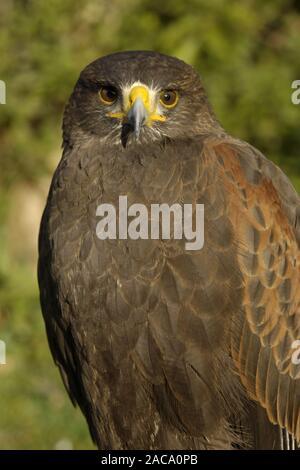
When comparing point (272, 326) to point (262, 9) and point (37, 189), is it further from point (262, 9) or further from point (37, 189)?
point (262, 9)

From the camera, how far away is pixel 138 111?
428 cm

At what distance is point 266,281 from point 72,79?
11.3 feet

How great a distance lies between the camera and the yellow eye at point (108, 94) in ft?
14.6

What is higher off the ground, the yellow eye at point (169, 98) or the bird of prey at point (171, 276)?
the yellow eye at point (169, 98)

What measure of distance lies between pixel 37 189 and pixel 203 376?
133 inches

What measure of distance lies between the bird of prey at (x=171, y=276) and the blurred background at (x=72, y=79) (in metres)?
2.38

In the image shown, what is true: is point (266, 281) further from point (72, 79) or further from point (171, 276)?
point (72, 79)

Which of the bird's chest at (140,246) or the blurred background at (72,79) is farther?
the blurred background at (72,79)

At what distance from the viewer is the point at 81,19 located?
24.7ft
